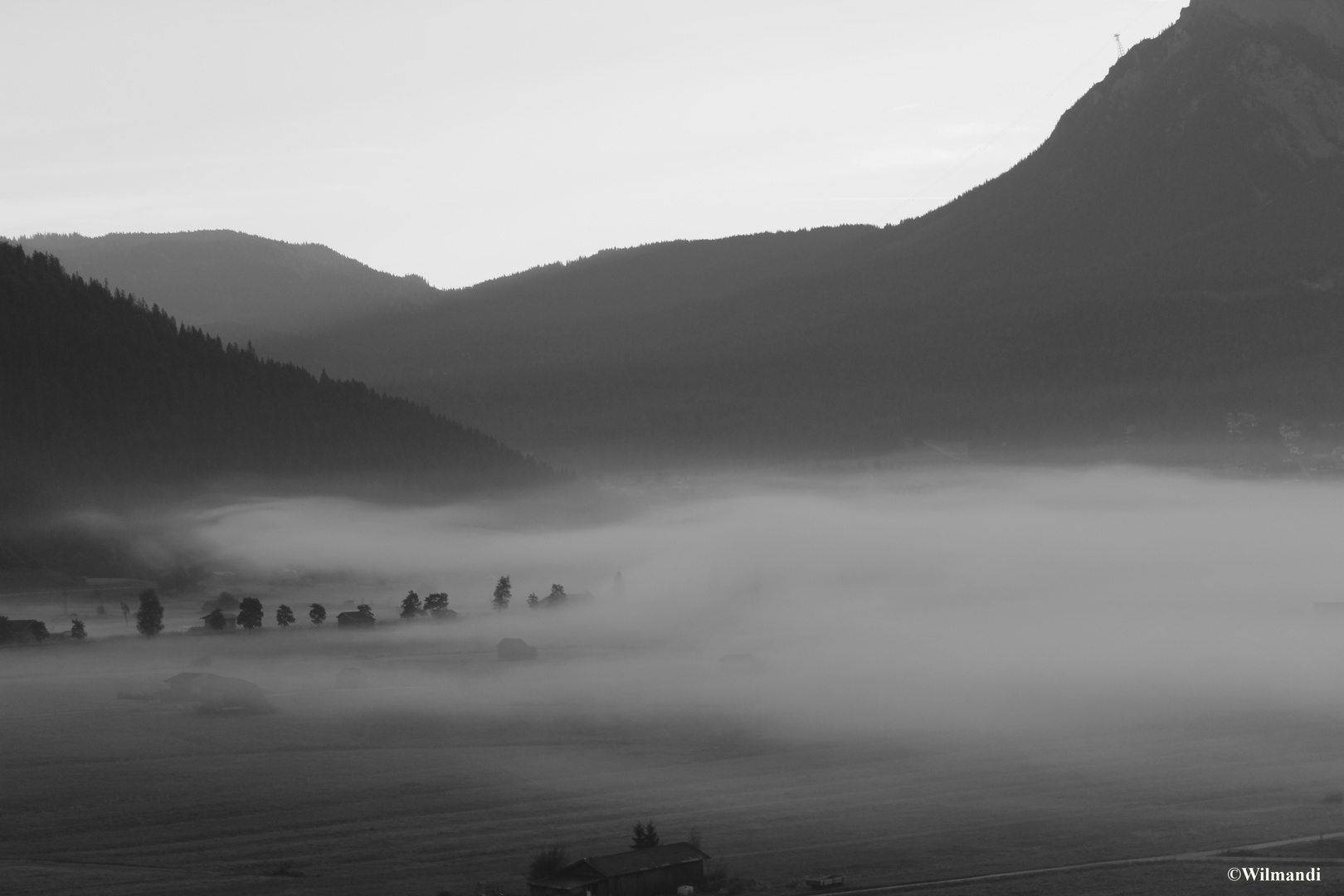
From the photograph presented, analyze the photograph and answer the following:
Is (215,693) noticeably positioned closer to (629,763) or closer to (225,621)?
(629,763)

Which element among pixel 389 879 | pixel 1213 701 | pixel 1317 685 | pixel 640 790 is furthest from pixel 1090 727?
pixel 389 879

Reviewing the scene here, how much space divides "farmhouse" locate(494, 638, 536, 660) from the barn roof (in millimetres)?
79961

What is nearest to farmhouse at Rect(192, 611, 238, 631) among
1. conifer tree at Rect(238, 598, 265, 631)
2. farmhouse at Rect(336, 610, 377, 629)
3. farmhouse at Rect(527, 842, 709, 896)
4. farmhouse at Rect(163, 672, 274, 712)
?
conifer tree at Rect(238, 598, 265, 631)

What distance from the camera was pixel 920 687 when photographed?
563 ft

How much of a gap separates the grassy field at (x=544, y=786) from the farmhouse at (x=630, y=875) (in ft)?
7.76

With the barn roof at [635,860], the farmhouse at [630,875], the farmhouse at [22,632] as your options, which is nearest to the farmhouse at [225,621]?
the farmhouse at [22,632]

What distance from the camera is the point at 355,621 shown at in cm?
19162

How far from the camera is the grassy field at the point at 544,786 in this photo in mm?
93875

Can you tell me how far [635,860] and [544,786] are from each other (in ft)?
87.4

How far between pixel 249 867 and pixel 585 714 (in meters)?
53.2

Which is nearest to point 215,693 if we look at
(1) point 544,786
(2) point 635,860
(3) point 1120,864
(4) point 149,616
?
(1) point 544,786

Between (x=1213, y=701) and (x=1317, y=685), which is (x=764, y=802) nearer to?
(x=1213, y=701)

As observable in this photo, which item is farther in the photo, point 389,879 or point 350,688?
point 350,688

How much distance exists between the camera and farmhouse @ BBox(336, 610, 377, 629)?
623 ft
